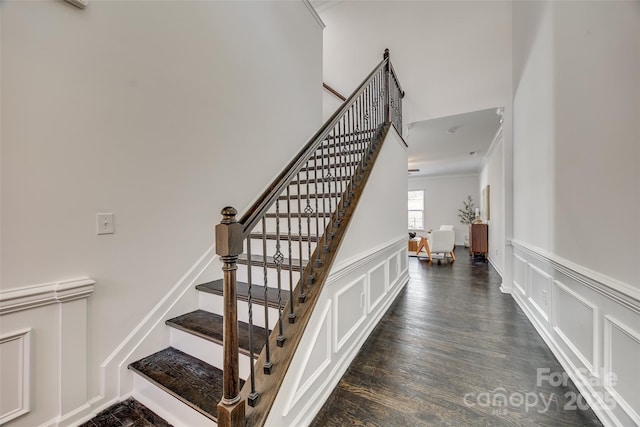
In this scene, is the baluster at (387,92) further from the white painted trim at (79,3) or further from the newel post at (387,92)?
the white painted trim at (79,3)

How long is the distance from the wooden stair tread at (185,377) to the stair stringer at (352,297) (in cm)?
33

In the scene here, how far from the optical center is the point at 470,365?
1.99 meters

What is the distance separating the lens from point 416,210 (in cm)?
1038

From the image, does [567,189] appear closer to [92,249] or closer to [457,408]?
[457,408]

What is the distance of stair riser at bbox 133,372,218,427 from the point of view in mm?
1268

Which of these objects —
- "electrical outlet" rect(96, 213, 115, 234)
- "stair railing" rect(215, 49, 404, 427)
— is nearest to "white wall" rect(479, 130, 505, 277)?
Answer: "stair railing" rect(215, 49, 404, 427)

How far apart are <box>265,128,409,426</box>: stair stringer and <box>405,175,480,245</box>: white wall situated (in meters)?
7.06

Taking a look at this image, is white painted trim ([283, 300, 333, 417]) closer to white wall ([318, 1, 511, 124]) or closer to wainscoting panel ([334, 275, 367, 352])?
wainscoting panel ([334, 275, 367, 352])

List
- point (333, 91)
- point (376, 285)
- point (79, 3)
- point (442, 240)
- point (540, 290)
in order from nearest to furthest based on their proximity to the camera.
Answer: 1. point (79, 3)
2. point (540, 290)
3. point (376, 285)
4. point (333, 91)
5. point (442, 240)

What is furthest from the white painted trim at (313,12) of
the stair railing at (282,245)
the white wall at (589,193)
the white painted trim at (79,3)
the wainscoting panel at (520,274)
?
the wainscoting panel at (520,274)

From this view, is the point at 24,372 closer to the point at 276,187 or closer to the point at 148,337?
the point at 148,337

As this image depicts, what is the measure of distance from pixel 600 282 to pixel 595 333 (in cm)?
36

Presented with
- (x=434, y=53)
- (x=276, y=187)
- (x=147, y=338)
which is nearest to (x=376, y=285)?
(x=276, y=187)

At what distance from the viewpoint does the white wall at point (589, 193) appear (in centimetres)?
131
